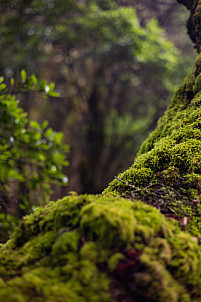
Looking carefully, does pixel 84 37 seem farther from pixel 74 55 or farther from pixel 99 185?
pixel 99 185

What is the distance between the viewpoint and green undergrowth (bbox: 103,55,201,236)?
76.7 inches

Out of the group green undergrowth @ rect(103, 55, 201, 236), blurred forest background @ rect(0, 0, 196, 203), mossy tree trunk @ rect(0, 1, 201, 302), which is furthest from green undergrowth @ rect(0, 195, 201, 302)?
blurred forest background @ rect(0, 0, 196, 203)

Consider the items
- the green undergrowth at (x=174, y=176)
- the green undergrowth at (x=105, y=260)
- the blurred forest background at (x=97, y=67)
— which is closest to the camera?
the green undergrowth at (x=105, y=260)

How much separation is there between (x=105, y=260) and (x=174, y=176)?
1.10m

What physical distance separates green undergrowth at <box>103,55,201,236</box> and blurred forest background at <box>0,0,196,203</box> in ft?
28.2

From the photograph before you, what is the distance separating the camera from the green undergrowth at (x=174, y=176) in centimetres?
195

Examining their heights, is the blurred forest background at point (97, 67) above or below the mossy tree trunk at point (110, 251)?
above

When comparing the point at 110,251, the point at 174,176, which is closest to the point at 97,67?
the point at 174,176

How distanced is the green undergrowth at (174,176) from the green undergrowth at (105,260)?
11.1 inches

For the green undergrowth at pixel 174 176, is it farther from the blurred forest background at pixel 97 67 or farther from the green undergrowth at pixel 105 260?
the blurred forest background at pixel 97 67

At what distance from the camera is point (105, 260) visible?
54.9 inches

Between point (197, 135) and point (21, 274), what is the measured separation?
1945 millimetres

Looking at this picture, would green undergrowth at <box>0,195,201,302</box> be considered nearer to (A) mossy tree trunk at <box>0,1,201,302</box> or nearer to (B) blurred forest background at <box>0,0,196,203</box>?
(A) mossy tree trunk at <box>0,1,201,302</box>

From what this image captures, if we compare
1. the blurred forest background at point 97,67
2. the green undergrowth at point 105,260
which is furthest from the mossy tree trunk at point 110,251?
the blurred forest background at point 97,67
